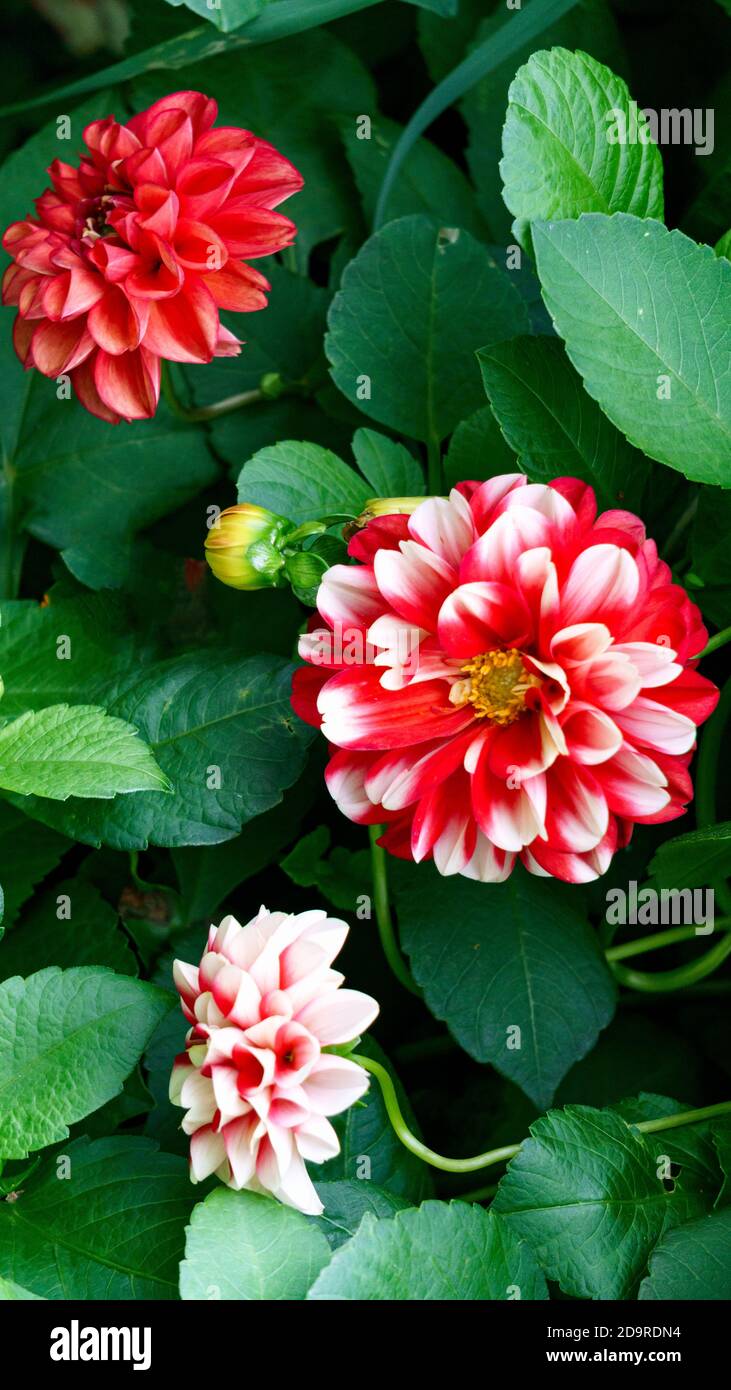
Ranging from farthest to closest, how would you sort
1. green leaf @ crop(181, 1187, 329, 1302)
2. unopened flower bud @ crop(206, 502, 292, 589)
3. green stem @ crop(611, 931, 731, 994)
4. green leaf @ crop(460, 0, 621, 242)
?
green leaf @ crop(460, 0, 621, 242), green stem @ crop(611, 931, 731, 994), unopened flower bud @ crop(206, 502, 292, 589), green leaf @ crop(181, 1187, 329, 1302)

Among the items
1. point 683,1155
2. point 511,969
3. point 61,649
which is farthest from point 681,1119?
point 61,649

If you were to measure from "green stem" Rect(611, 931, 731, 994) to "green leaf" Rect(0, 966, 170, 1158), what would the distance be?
31 centimetres

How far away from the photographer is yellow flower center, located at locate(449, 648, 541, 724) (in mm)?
610

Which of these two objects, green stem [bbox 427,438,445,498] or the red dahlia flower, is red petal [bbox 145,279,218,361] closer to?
the red dahlia flower

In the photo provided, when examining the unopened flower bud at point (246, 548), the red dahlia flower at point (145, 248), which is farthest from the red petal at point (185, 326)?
the unopened flower bud at point (246, 548)

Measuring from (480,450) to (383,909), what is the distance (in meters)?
0.28

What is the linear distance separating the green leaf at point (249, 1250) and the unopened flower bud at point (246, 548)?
0.30m

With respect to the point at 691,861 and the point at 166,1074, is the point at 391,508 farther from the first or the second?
the point at 166,1074

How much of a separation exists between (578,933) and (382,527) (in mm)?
287

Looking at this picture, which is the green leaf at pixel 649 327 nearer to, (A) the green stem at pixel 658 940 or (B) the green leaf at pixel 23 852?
(A) the green stem at pixel 658 940

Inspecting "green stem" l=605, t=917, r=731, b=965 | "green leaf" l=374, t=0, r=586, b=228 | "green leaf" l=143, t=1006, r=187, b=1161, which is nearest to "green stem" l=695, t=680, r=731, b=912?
"green stem" l=605, t=917, r=731, b=965

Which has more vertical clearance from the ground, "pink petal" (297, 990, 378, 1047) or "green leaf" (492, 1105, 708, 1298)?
"pink petal" (297, 990, 378, 1047)

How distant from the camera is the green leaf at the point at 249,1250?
1.84 feet

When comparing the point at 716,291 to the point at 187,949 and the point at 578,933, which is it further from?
the point at 187,949
